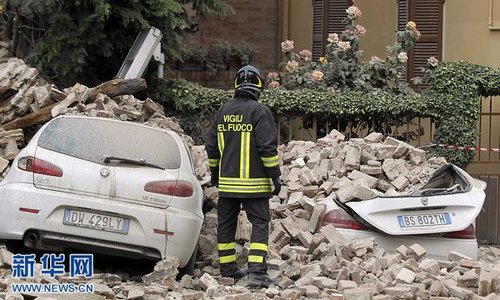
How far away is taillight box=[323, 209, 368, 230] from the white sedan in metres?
1.50

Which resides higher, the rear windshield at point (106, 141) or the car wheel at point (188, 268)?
the rear windshield at point (106, 141)

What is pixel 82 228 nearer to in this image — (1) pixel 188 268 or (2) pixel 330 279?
(1) pixel 188 268

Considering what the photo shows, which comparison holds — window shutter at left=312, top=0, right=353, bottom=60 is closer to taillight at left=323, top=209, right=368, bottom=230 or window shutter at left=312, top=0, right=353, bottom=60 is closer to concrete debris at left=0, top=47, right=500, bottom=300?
concrete debris at left=0, top=47, right=500, bottom=300

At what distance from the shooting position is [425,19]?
1549 cm

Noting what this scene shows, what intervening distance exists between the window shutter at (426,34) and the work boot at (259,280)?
28.6ft

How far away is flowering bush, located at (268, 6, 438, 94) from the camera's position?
1355 centimetres

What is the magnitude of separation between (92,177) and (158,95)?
5.79m

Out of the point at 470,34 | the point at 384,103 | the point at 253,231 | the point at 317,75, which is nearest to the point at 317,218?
the point at 253,231

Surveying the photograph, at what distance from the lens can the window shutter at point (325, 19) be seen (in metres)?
16.5

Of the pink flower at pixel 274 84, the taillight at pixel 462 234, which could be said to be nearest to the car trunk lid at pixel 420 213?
the taillight at pixel 462 234

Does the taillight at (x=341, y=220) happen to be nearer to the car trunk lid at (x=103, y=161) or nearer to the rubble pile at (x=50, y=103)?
the car trunk lid at (x=103, y=161)

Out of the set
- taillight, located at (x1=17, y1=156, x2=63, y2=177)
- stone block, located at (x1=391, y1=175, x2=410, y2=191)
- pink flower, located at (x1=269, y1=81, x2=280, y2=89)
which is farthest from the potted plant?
taillight, located at (x1=17, y1=156, x2=63, y2=177)

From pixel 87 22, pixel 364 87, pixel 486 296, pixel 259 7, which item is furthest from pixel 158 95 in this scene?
pixel 486 296

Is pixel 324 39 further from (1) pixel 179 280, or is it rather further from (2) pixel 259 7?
(1) pixel 179 280
